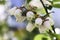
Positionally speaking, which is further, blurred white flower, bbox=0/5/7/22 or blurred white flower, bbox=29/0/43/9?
blurred white flower, bbox=0/5/7/22

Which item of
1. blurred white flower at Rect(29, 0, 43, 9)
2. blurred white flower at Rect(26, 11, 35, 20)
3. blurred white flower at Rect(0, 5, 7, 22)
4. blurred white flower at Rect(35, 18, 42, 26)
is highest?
blurred white flower at Rect(0, 5, 7, 22)

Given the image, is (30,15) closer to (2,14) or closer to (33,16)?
(33,16)

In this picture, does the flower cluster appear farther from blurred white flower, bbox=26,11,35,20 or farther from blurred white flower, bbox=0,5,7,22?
blurred white flower, bbox=0,5,7,22

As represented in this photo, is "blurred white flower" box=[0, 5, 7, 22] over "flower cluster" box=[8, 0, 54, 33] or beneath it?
over

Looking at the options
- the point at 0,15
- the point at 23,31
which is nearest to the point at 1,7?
the point at 0,15

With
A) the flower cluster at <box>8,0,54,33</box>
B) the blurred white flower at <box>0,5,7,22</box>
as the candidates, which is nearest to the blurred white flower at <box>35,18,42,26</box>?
the flower cluster at <box>8,0,54,33</box>

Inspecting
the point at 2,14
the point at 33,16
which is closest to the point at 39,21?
the point at 33,16

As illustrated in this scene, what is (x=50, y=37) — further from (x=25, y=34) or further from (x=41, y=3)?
(x=25, y=34)

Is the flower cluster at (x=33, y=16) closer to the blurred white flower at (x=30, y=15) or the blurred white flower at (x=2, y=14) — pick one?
the blurred white flower at (x=30, y=15)

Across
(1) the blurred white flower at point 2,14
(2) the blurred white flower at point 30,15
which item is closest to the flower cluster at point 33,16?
(2) the blurred white flower at point 30,15

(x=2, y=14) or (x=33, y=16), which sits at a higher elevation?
(x=2, y=14)

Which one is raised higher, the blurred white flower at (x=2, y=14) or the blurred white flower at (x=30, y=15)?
the blurred white flower at (x=2, y=14)

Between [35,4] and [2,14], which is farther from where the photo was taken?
[2,14]
